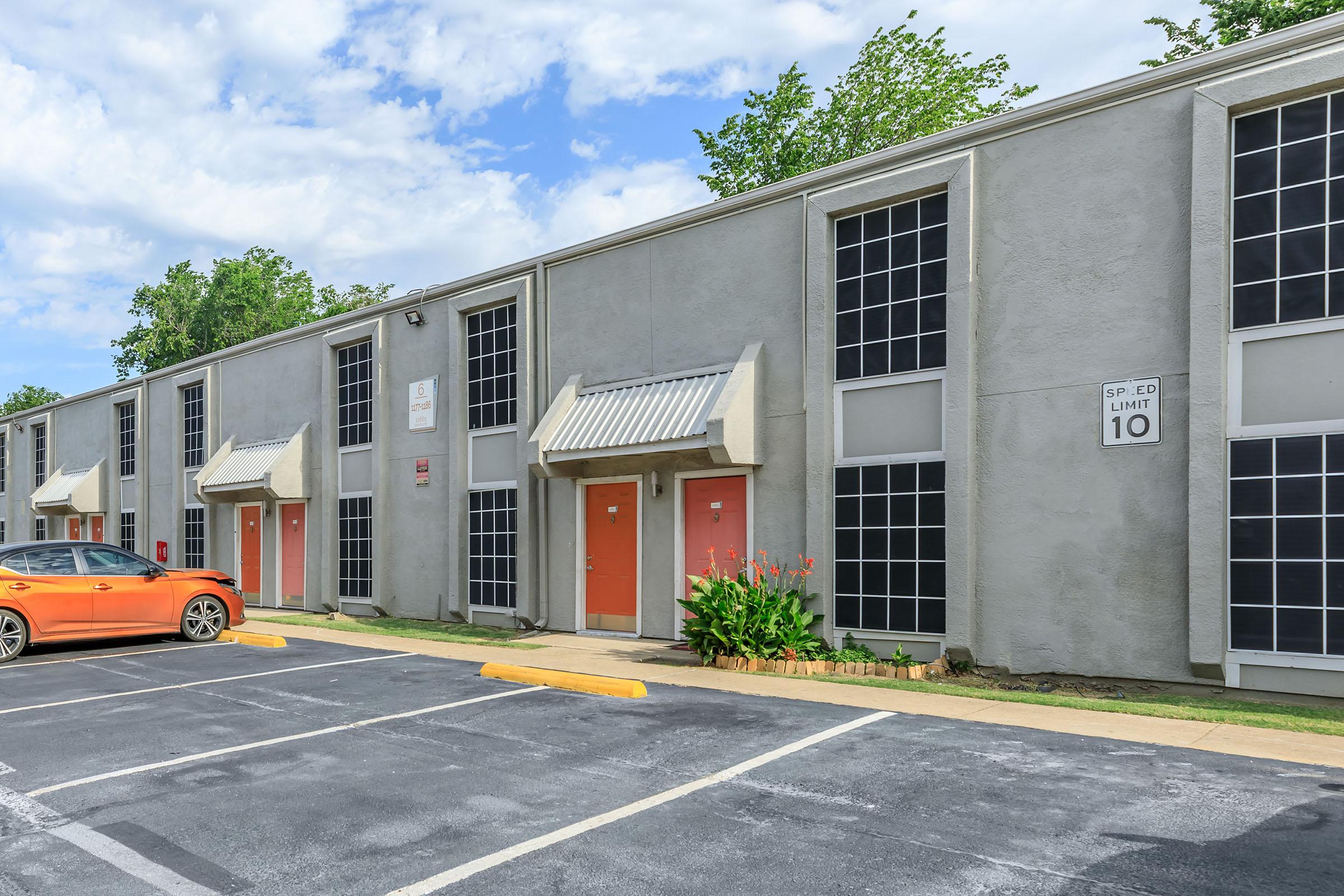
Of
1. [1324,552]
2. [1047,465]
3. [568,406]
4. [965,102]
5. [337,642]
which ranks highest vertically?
[965,102]

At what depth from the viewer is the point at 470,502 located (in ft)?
54.4

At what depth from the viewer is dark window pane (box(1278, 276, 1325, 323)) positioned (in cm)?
832

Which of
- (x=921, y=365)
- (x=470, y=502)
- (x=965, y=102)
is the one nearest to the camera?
(x=921, y=365)

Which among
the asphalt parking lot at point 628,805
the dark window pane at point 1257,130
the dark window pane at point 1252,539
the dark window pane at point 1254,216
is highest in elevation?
the dark window pane at point 1257,130

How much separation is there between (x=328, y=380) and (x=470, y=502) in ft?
17.3

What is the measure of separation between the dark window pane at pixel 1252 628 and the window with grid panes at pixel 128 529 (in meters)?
→ 26.9

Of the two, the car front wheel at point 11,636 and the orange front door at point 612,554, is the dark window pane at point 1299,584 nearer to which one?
the orange front door at point 612,554

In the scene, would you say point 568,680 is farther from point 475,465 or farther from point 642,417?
point 475,465

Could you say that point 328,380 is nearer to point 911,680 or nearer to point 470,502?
point 470,502

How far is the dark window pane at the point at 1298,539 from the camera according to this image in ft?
26.9

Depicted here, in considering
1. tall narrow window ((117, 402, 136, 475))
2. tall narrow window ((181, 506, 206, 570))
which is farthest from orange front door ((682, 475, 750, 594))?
tall narrow window ((117, 402, 136, 475))

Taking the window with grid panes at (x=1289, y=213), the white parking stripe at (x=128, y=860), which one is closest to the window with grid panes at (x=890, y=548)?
the window with grid panes at (x=1289, y=213)

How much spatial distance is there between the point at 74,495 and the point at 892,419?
26.0 metres

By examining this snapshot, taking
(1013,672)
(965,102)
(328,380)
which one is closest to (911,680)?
(1013,672)
